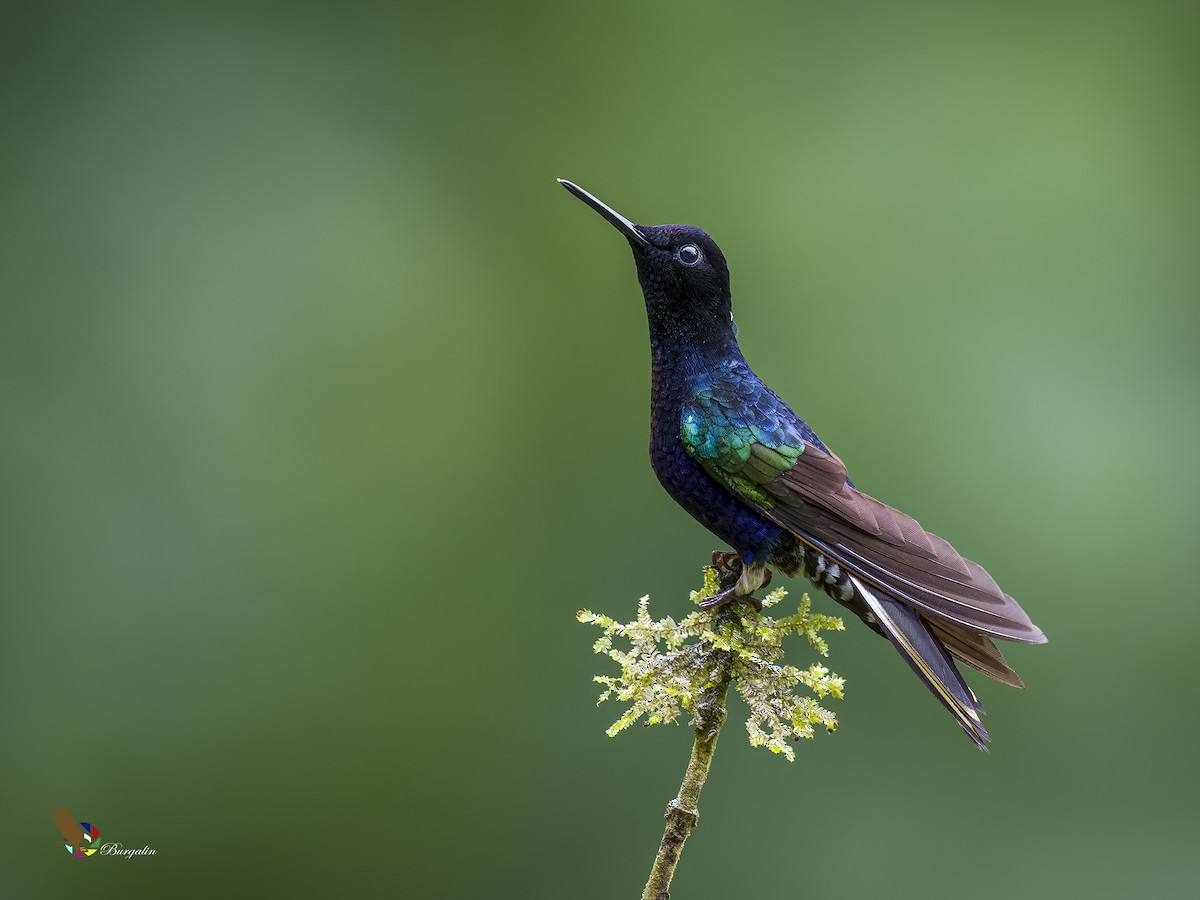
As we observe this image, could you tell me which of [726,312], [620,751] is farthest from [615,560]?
[726,312]

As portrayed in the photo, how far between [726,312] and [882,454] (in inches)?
61.3

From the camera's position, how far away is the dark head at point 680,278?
1.99 meters

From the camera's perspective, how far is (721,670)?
1.70 m

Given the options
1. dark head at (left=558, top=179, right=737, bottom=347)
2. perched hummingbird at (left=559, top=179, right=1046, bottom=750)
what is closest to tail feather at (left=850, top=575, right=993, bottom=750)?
perched hummingbird at (left=559, top=179, right=1046, bottom=750)

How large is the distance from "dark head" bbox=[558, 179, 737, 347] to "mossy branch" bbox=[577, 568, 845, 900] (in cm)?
51

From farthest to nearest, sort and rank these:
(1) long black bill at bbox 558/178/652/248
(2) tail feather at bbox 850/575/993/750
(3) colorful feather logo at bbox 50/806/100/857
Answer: (3) colorful feather logo at bbox 50/806/100/857 < (1) long black bill at bbox 558/178/652/248 < (2) tail feather at bbox 850/575/993/750

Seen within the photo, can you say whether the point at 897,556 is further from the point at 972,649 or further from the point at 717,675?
the point at 717,675

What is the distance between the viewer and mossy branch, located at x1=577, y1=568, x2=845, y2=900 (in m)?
1.62

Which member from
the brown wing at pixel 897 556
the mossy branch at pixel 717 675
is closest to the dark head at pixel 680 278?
the brown wing at pixel 897 556

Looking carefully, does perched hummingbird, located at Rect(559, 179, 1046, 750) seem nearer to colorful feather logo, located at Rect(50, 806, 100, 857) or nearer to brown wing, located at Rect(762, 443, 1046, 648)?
brown wing, located at Rect(762, 443, 1046, 648)

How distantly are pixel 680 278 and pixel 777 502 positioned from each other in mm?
452

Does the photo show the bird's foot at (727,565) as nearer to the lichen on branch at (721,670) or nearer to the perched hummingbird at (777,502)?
the perched hummingbird at (777,502)

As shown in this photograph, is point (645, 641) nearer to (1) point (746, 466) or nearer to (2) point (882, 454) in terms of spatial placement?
(1) point (746, 466)

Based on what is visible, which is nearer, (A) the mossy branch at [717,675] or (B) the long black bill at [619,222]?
(A) the mossy branch at [717,675]
